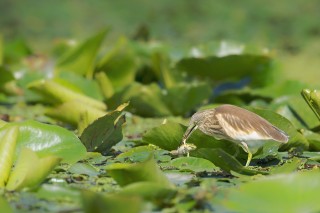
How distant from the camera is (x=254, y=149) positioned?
1.89 m

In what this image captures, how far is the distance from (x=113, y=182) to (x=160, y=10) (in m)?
4.21

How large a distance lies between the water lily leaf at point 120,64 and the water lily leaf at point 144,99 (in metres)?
0.30

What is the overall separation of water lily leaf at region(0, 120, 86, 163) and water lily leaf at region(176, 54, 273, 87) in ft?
4.00

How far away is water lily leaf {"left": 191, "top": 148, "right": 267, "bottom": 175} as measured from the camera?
169cm

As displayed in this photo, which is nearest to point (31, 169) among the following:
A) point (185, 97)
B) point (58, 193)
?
point (58, 193)

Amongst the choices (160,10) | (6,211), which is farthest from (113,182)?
(160,10)

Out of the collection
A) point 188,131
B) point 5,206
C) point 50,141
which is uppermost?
point 188,131

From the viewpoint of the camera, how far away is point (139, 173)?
1.55 m

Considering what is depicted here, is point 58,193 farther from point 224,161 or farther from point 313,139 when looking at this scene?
point 313,139

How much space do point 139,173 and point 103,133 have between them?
0.49 metres

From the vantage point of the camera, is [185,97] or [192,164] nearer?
[192,164]

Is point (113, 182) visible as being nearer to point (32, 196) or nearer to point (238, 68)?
point (32, 196)

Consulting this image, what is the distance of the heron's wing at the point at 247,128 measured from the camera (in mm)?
1798

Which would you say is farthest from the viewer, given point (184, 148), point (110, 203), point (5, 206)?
point (184, 148)
